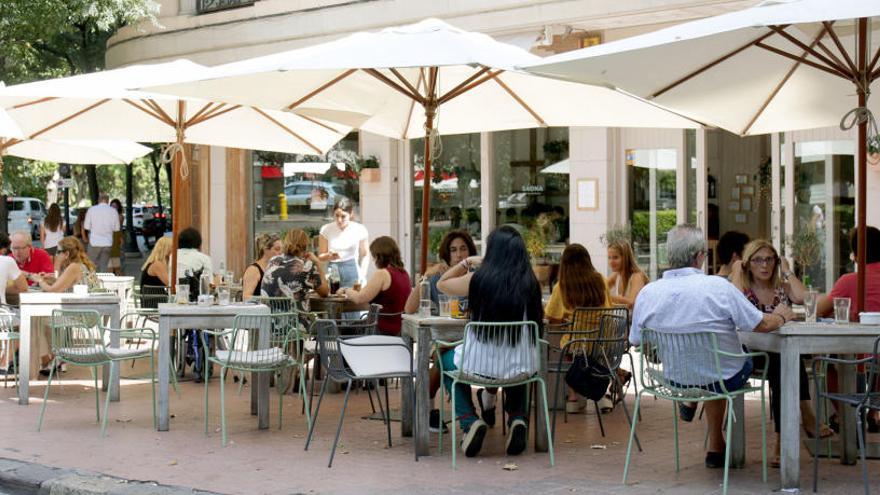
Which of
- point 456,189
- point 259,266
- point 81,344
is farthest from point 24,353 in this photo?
point 456,189

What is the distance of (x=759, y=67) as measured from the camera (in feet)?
28.7

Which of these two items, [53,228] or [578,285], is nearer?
[578,285]

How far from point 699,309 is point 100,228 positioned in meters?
17.1

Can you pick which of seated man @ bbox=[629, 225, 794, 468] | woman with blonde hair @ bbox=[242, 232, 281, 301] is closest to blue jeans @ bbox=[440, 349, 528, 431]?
seated man @ bbox=[629, 225, 794, 468]

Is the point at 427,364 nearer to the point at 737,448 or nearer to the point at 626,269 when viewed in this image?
the point at 737,448

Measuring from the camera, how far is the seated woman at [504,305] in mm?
7750

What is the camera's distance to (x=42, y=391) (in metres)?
11.0

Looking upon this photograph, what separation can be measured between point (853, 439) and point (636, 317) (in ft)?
5.34

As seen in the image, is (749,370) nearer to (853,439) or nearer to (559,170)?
(853,439)

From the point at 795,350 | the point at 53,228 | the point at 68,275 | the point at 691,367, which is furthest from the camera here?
the point at 53,228

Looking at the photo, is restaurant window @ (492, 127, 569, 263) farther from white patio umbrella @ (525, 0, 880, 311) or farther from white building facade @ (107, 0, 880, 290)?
white patio umbrella @ (525, 0, 880, 311)

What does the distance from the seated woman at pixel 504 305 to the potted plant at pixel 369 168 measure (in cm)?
1074

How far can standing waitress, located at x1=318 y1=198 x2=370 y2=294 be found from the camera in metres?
14.7

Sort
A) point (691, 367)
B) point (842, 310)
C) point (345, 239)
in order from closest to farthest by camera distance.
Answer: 1. point (691, 367)
2. point (842, 310)
3. point (345, 239)
